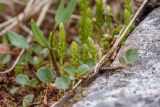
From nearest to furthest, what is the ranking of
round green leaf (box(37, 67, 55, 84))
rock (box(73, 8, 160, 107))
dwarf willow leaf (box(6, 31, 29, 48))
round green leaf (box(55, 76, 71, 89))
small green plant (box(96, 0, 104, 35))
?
rock (box(73, 8, 160, 107))
round green leaf (box(55, 76, 71, 89))
round green leaf (box(37, 67, 55, 84))
dwarf willow leaf (box(6, 31, 29, 48))
small green plant (box(96, 0, 104, 35))

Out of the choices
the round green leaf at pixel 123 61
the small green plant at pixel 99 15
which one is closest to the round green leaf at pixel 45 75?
the round green leaf at pixel 123 61

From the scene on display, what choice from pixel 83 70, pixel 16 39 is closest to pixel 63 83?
pixel 83 70

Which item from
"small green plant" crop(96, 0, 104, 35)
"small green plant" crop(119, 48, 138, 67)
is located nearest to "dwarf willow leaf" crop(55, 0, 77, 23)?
"small green plant" crop(119, 48, 138, 67)

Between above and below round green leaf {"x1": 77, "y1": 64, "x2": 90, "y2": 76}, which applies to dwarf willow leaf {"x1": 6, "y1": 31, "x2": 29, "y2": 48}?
above

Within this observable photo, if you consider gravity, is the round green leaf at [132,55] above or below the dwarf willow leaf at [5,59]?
below

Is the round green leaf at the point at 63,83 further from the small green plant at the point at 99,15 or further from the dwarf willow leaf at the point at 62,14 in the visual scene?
the small green plant at the point at 99,15

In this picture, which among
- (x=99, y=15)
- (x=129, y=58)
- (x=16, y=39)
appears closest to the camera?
(x=129, y=58)

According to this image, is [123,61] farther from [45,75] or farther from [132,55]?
[45,75]

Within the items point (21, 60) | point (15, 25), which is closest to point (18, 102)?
point (21, 60)

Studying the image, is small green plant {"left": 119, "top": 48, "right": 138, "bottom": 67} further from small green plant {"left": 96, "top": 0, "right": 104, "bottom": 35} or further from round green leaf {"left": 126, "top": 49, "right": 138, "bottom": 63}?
small green plant {"left": 96, "top": 0, "right": 104, "bottom": 35}
